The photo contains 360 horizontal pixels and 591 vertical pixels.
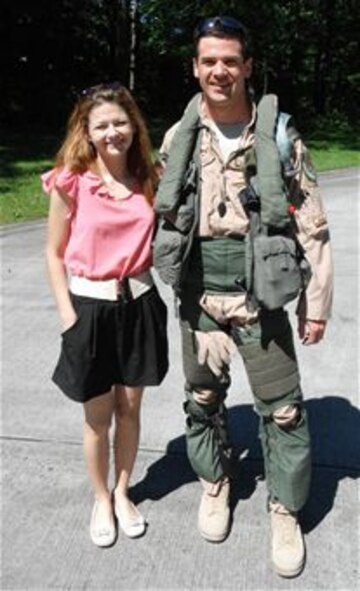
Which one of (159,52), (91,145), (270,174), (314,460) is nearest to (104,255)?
(91,145)

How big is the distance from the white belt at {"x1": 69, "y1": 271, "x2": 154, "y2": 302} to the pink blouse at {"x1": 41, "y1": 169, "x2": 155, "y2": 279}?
2 centimetres

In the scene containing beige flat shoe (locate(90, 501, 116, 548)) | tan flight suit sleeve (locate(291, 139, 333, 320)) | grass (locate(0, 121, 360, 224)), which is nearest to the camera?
tan flight suit sleeve (locate(291, 139, 333, 320))

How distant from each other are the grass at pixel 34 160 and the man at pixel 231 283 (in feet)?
20.5

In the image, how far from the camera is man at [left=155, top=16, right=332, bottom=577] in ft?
8.20

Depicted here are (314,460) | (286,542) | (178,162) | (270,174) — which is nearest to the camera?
(270,174)

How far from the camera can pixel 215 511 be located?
2.98 m

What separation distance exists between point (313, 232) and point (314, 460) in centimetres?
136

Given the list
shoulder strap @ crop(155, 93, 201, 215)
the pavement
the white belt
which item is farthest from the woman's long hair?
the pavement

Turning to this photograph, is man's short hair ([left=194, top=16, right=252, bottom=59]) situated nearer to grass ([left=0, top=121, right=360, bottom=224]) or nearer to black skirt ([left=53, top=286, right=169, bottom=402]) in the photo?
black skirt ([left=53, top=286, right=169, bottom=402])

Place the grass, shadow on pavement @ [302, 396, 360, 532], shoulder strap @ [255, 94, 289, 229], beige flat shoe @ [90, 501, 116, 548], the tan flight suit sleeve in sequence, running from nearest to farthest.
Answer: shoulder strap @ [255, 94, 289, 229]
the tan flight suit sleeve
beige flat shoe @ [90, 501, 116, 548]
shadow on pavement @ [302, 396, 360, 532]
the grass

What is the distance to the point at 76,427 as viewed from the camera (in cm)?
380

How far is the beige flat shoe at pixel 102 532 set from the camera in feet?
9.42

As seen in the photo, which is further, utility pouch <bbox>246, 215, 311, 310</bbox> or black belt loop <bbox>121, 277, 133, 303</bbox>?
black belt loop <bbox>121, 277, 133, 303</bbox>

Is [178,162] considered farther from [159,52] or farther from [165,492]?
[159,52]
